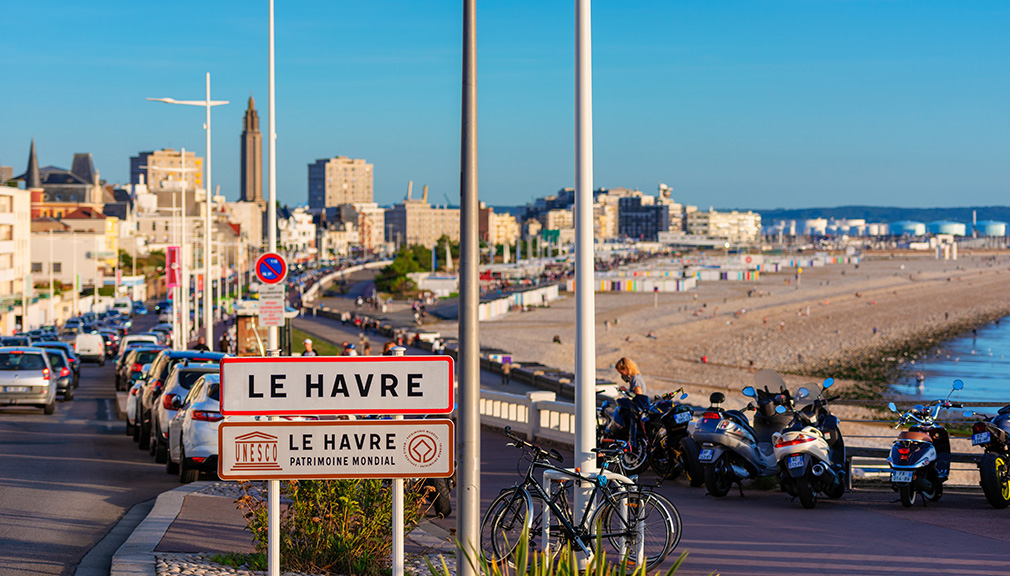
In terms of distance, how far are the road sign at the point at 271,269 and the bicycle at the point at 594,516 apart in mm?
12851

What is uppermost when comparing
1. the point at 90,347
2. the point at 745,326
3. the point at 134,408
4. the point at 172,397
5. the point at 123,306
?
the point at 172,397

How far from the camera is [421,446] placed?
6.87 m

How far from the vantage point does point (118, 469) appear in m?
16.0

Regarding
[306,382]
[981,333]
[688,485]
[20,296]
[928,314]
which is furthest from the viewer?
[928,314]

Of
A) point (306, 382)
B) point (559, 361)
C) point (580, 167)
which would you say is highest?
point (580, 167)

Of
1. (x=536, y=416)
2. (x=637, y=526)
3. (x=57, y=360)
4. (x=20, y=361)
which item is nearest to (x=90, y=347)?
(x=57, y=360)

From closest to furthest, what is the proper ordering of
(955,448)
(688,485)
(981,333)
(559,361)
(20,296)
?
1. (688,485)
2. (955,448)
3. (559,361)
4. (20,296)
5. (981,333)

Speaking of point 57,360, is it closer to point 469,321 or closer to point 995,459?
point 995,459

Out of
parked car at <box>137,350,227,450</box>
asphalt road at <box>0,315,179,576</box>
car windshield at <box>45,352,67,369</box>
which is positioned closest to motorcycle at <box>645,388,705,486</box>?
asphalt road at <box>0,315,179,576</box>

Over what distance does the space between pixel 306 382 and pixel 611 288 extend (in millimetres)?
145560

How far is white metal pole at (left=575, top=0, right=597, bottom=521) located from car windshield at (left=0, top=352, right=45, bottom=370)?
19.6 meters

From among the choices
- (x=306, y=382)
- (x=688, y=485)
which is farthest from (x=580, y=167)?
(x=688, y=485)

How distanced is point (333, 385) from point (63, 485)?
8643 mm

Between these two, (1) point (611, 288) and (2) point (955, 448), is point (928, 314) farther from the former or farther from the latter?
(2) point (955, 448)
